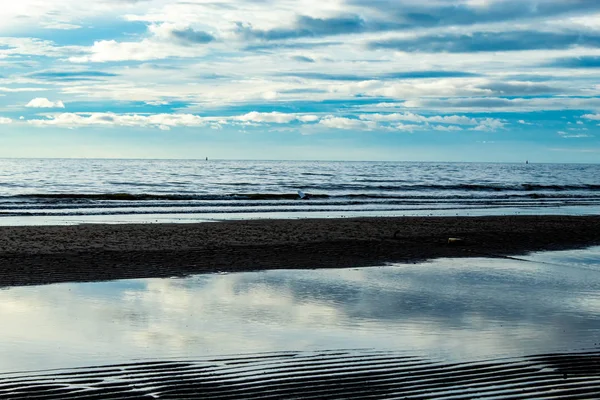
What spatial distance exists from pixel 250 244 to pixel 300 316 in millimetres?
9124

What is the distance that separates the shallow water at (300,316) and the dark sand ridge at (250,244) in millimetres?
1608

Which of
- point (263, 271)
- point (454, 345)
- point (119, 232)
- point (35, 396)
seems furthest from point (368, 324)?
point (119, 232)

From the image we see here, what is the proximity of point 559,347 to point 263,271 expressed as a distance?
7.14 m

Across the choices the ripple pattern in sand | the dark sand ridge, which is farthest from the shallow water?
the dark sand ridge

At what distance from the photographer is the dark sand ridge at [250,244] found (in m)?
14.4

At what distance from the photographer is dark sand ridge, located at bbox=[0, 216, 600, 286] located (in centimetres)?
1436

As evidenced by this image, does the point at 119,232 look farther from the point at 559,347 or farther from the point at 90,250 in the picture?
the point at 559,347

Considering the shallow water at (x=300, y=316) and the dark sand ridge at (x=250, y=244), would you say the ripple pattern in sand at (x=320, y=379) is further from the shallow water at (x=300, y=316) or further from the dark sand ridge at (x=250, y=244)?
the dark sand ridge at (x=250, y=244)

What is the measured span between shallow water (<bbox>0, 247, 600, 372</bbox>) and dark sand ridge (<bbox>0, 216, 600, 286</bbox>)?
1608 millimetres

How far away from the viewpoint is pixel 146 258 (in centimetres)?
1562

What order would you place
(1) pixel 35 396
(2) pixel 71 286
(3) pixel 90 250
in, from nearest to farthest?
(1) pixel 35 396 → (2) pixel 71 286 → (3) pixel 90 250

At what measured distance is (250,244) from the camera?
18656 mm

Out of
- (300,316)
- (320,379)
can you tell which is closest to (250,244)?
(300,316)

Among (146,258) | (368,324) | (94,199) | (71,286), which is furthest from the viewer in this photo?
(94,199)
